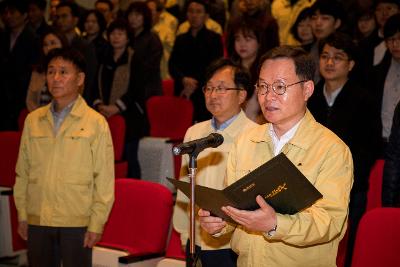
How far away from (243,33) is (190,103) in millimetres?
1662

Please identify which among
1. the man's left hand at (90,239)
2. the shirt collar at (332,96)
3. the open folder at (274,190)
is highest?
the shirt collar at (332,96)

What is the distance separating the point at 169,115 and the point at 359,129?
284 cm

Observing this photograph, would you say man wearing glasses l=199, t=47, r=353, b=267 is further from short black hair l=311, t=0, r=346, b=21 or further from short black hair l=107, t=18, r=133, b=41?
short black hair l=107, t=18, r=133, b=41

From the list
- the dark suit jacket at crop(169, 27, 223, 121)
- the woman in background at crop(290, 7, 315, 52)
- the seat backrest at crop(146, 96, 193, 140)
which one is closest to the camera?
the woman in background at crop(290, 7, 315, 52)

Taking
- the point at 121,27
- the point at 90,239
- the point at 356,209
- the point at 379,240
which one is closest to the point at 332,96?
the point at 356,209

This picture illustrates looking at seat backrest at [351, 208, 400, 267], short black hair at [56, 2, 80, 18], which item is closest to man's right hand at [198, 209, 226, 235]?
seat backrest at [351, 208, 400, 267]

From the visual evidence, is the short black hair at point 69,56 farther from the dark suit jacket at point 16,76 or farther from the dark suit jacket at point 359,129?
the dark suit jacket at point 16,76

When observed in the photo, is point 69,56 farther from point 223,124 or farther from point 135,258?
point 135,258

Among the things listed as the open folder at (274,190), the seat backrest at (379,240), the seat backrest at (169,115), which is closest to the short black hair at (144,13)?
the seat backrest at (169,115)

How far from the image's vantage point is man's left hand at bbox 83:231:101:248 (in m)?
4.05

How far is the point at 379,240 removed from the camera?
A: 355cm

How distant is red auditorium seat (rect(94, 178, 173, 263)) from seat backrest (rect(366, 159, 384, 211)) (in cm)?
130

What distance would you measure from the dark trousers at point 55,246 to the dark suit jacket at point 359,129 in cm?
170

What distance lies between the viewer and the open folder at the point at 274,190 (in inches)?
96.8
